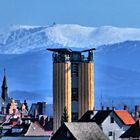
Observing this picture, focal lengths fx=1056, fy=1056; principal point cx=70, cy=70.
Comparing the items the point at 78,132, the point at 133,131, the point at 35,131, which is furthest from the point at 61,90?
the point at 78,132

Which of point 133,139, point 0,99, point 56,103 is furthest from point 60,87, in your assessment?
point 0,99

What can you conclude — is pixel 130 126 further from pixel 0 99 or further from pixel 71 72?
pixel 0 99

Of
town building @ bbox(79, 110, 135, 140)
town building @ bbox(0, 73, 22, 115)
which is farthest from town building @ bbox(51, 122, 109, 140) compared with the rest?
town building @ bbox(0, 73, 22, 115)

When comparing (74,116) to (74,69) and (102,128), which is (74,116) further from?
(102,128)

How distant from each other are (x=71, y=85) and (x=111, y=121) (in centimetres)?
1150

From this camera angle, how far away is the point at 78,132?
79875 mm

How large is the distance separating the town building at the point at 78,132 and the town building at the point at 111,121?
5504 mm

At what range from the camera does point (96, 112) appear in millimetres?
91062

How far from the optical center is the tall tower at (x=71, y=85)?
323ft

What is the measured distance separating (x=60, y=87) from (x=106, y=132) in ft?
44.3

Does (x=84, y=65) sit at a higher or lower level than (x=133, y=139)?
higher

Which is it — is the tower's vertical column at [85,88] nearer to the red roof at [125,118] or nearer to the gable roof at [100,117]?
the red roof at [125,118]

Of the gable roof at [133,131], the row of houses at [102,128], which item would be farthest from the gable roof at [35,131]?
the gable roof at [133,131]

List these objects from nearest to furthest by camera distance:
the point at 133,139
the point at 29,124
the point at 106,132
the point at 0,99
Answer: the point at 133,139
the point at 106,132
the point at 29,124
the point at 0,99
